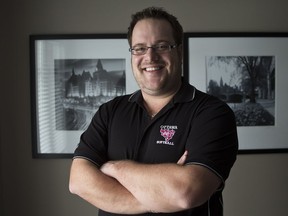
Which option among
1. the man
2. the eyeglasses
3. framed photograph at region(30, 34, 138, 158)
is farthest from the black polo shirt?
framed photograph at region(30, 34, 138, 158)

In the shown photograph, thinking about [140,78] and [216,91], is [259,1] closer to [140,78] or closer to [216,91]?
[216,91]

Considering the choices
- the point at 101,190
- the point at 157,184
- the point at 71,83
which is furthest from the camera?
the point at 71,83

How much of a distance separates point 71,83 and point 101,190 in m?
1.20

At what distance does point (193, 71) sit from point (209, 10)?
486 mm

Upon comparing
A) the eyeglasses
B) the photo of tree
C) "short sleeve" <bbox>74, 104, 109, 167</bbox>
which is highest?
the eyeglasses

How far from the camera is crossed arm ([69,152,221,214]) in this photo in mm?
1055

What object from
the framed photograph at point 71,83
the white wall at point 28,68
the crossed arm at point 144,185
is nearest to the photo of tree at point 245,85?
the white wall at point 28,68

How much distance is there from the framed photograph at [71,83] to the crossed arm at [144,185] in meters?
1.00

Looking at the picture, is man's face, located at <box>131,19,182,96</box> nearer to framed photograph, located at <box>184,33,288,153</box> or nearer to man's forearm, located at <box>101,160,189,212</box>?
man's forearm, located at <box>101,160,189,212</box>

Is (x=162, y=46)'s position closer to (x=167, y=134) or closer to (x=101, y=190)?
(x=167, y=134)

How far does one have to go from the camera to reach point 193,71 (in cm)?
225

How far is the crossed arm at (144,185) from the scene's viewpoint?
105 cm

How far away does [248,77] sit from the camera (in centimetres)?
228

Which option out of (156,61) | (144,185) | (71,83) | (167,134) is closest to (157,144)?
(167,134)
